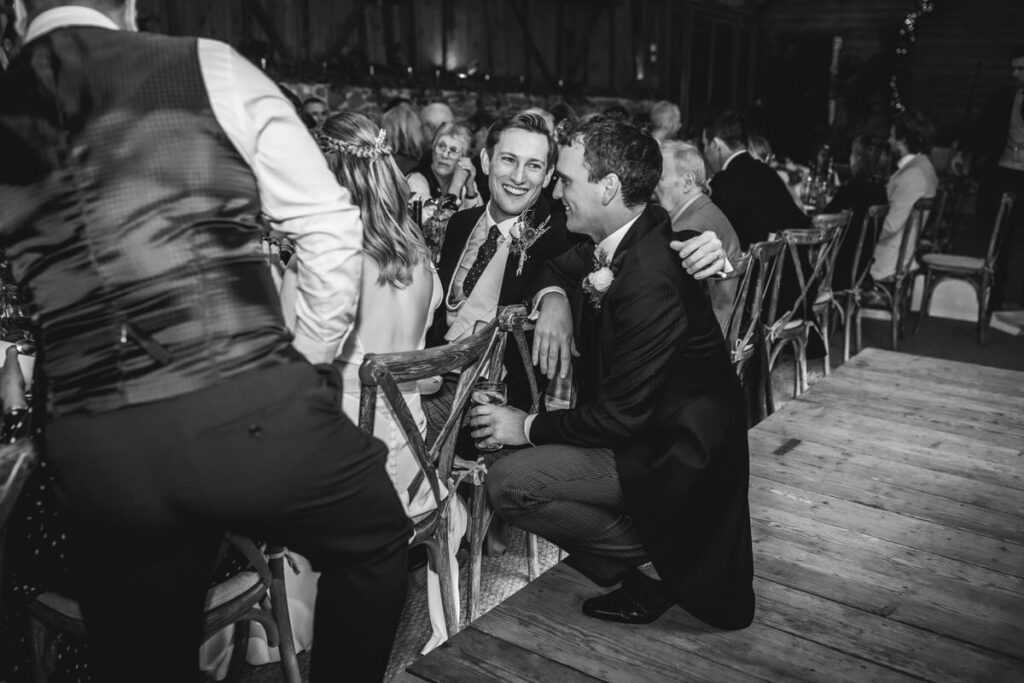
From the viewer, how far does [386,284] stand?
2.11 meters

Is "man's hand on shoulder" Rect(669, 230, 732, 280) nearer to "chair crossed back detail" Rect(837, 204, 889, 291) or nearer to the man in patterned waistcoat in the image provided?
the man in patterned waistcoat

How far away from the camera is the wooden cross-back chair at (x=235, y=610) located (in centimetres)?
158

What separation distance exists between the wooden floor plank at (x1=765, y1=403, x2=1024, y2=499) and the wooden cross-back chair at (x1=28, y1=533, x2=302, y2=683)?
1.86m

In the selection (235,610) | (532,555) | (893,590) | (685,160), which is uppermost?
(685,160)

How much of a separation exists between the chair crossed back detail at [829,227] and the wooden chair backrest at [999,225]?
1312 millimetres

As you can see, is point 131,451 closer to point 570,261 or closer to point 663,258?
point 663,258

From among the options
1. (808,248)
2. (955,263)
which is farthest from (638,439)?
(955,263)

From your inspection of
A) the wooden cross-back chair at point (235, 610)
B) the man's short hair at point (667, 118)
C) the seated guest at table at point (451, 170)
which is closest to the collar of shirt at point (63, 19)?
the wooden cross-back chair at point (235, 610)

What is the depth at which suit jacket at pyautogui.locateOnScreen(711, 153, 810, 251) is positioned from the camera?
4145 mm

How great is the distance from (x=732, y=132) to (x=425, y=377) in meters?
3.41

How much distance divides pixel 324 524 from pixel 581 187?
1.16 meters

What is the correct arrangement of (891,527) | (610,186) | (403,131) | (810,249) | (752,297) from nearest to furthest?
1. (610,186)
2. (891,527)
3. (752,297)
4. (810,249)
5. (403,131)

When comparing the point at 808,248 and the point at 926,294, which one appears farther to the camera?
the point at 926,294

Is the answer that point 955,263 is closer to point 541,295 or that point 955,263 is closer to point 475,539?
point 541,295
